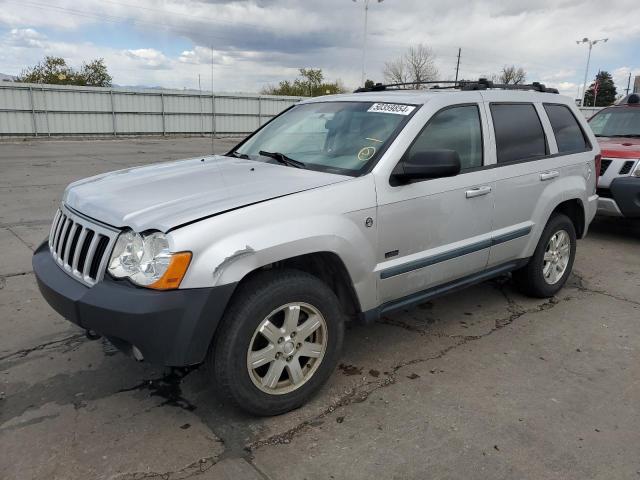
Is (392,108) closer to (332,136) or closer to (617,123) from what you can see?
(332,136)

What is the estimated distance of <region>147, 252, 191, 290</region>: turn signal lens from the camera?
7.84 ft

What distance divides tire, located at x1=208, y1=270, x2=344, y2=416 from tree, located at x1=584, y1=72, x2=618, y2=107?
7271 centimetres

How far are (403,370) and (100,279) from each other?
195 centimetres

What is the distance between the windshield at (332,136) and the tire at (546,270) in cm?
189

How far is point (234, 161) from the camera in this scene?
12.4ft

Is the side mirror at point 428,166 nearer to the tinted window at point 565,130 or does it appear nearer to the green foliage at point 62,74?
the tinted window at point 565,130

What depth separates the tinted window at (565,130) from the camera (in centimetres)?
454

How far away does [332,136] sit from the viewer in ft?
12.0

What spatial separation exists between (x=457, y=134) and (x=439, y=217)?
2.18 feet

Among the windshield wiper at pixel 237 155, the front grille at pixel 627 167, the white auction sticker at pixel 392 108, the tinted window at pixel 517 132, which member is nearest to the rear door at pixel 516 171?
the tinted window at pixel 517 132

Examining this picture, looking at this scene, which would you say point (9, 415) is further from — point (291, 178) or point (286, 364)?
point (291, 178)

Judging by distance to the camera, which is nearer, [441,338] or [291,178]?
[291,178]

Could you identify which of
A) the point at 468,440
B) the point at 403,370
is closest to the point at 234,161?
the point at 403,370

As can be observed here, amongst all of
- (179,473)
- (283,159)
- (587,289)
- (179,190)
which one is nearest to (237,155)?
(283,159)
